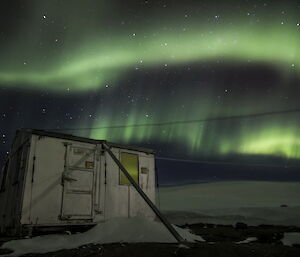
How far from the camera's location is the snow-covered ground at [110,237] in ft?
28.0

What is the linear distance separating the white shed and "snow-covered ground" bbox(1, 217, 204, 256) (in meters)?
1.38

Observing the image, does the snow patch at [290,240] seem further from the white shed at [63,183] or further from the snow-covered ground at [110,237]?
the white shed at [63,183]

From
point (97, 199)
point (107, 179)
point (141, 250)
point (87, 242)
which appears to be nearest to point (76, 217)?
point (97, 199)

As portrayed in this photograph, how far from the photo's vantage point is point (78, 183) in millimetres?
12102

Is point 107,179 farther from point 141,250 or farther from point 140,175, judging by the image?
point 141,250

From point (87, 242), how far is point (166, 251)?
350 cm

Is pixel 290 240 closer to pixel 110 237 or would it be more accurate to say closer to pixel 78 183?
pixel 110 237

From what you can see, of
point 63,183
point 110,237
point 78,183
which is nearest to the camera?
point 110,237

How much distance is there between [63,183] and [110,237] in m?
3.43

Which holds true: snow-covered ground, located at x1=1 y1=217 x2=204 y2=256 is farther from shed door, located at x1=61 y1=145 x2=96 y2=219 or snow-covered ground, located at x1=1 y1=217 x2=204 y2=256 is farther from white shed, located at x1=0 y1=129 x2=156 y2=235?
shed door, located at x1=61 y1=145 x2=96 y2=219

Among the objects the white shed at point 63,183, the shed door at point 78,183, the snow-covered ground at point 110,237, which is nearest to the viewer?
the snow-covered ground at point 110,237

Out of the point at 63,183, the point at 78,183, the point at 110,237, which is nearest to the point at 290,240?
the point at 110,237

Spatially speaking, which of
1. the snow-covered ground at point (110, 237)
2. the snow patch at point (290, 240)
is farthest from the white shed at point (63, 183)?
the snow patch at point (290, 240)

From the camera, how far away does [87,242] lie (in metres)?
9.08
